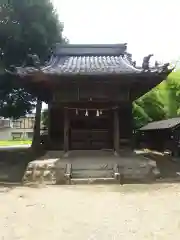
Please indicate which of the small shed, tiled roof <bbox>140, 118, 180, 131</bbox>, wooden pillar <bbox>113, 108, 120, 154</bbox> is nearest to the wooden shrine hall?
wooden pillar <bbox>113, 108, 120, 154</bbox>

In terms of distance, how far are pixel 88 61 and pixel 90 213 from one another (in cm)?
1025

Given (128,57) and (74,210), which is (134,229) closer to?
(74,210)

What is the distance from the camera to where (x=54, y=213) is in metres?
7.26

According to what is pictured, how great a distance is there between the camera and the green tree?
67.1ft

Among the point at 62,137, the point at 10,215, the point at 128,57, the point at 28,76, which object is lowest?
the point at 10,215

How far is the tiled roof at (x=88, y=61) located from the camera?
43.5 feet

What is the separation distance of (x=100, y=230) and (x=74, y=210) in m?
1.79

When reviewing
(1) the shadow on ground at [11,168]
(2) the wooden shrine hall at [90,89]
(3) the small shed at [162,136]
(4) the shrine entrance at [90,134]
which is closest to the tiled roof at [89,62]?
(2) the wooden shrine hall at [90,89]

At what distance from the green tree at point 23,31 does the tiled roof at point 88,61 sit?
13.5 feet

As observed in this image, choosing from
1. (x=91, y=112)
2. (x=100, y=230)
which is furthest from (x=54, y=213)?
(x=91, y=112)

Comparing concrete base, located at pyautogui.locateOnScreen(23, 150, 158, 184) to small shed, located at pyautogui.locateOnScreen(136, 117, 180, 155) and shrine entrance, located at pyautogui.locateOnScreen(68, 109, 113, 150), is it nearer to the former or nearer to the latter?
shrine entrance, located at pyautogui.locateOnScreen(68, 109, 113, 150)

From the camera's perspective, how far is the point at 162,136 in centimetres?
3048

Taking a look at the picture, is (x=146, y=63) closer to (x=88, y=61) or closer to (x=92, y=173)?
(x=88, y=61)

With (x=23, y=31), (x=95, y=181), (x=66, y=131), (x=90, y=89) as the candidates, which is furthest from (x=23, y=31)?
(x=95, y=181)
